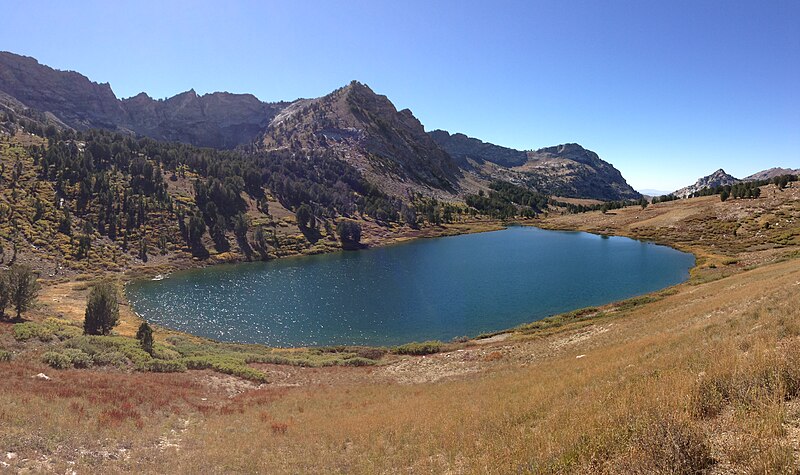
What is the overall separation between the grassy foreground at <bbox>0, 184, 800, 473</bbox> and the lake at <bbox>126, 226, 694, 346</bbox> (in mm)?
25334

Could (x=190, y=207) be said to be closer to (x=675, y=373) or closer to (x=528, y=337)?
(x=528, y=337)

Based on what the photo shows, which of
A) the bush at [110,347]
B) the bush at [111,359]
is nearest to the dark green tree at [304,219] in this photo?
the bush at [110,347]

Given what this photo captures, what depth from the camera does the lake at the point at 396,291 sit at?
190 feet

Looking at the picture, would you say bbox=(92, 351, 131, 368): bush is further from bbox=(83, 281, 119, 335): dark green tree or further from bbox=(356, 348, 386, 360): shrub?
bbox=(356, 348, 386, 360): shrub

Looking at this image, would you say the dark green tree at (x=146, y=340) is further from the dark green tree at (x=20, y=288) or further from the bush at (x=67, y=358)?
the dark green tree at (x=20, y=288)

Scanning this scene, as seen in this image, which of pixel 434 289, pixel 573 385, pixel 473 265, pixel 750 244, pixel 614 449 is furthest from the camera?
pixel 473 265

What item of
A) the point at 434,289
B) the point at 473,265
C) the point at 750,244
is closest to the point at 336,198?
the point at 473,265

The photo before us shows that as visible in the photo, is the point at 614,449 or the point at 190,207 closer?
the point at 614,449

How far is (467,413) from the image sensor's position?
53.6 feet

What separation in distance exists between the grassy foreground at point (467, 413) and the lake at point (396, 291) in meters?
25.3

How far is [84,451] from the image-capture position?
13297 mm

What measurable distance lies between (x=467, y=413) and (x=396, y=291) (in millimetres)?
62891

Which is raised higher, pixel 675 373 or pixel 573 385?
pixel 675 373

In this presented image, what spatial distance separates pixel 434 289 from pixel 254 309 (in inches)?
1407
